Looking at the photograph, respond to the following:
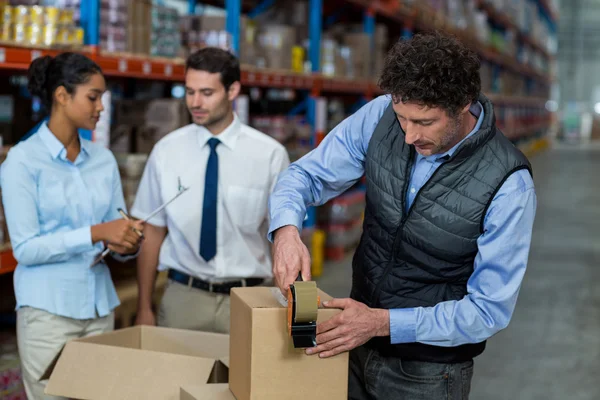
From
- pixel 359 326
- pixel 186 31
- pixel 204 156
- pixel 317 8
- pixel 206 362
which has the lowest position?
pixel 206 362

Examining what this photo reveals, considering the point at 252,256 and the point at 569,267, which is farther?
the point at 569,267

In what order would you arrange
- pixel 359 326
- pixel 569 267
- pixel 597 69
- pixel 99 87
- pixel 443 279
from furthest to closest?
pixel 597 69 → pixel 569 267 → pixel 99 87 → pixel 443 279 → pixel 359 326

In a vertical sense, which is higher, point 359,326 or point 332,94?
point 332,94

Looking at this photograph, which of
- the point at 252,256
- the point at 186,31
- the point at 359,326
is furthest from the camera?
the point at 186,31

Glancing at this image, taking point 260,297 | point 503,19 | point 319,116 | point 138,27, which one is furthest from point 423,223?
point 503,19

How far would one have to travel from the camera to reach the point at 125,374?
2.32 m

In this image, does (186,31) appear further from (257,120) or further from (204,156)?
(204,156)

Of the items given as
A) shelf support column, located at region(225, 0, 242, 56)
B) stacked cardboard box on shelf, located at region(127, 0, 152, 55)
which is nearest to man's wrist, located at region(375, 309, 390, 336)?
Answer: stacked cardboard box on shelf, located at region(127, 0, 152, 55)

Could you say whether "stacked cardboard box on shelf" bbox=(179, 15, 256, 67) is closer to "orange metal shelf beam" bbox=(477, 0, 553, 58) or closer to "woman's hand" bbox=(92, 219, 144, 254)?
"woman's hand" bbox=(92, 219, 144, 254)

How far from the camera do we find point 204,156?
126 inches

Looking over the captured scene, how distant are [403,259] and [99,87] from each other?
142 centimetres

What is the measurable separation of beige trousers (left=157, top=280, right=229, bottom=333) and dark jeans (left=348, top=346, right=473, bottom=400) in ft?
3.13

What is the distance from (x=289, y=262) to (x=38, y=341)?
1249mm

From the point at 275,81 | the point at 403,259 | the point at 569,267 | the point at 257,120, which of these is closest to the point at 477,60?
the point at 403,259
